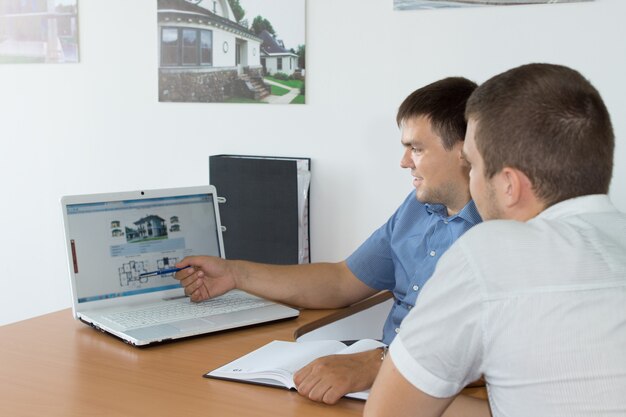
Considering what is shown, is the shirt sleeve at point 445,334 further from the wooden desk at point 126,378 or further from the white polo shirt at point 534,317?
the wooden desk at point 126,378

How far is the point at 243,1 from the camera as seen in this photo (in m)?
2.75

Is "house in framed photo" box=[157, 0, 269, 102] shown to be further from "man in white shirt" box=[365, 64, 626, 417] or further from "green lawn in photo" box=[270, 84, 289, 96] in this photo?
"man in white shirt" box=[365, 64, 626, 417]

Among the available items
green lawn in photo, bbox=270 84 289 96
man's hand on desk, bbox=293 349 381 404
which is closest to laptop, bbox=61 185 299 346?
man's hand on desk, bbox=293 349 381 404

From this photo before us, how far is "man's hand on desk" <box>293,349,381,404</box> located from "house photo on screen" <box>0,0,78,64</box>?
2184mm

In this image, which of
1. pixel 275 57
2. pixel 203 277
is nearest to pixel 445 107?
pixel 203 277

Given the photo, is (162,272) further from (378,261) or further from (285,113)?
(285,113)

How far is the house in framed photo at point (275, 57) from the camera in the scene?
2.68 metres

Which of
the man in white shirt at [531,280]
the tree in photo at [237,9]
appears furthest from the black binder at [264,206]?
the man in white shirt at [531,280]

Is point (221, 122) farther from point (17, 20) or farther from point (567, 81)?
point (567, 81)

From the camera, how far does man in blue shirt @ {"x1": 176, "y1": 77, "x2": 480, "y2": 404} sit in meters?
1.90

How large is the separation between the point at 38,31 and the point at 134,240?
169 cm

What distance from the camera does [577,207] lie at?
3.49 feet

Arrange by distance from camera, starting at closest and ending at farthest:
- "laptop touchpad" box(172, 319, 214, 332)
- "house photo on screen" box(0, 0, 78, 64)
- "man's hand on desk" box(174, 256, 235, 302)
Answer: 1. "laptop touchpad" box(172, 319, 214, 332)
2. "man's hand on desk" box(174, 256, 235, 302)
3. "house photo on screen" box(0, 0, 78, 64)

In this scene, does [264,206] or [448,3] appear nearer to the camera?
[448,3]
